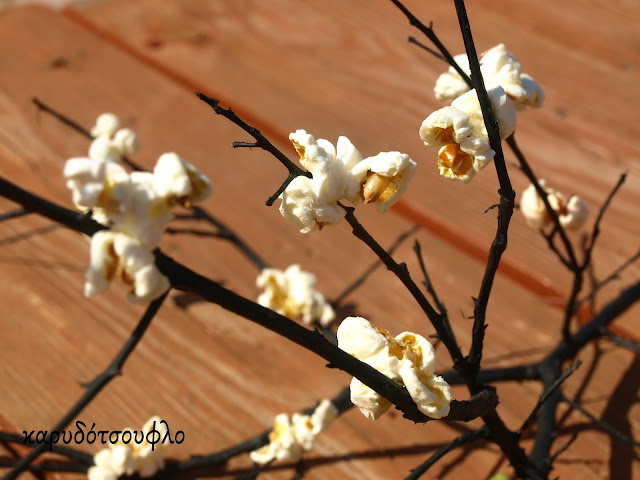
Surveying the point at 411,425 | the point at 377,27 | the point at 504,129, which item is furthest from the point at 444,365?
the point at 377,27

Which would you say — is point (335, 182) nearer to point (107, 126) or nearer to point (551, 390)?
point (551, 390)

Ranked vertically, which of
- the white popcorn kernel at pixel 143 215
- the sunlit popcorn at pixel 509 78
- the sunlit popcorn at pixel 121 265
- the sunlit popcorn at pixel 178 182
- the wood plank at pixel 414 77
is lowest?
the wood plank at pixel 414 77

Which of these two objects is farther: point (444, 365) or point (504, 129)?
point (444, 365)

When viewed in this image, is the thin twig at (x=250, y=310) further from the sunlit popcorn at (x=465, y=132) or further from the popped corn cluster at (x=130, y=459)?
the popped corn cluster at (x=130, y=459)

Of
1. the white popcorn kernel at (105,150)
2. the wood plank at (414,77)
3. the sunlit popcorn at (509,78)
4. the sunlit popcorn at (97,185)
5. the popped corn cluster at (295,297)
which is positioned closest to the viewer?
the sunlit popcorn at (97,185)

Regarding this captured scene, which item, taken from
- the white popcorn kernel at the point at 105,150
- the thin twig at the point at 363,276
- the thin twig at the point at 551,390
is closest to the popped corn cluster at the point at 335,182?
the thin twig at the point at 551,390

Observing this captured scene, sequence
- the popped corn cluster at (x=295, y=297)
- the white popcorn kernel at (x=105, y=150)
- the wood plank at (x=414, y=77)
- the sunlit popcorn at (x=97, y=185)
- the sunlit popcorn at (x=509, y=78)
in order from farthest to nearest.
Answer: the wood plank at (x=414, y=77) → the popped corn cluster at (x=295, y=297) → the white popcorn kernel at (x=105, y=150) → the sunlit popcorn at (x=509, y=78) → the sunlit popcorn at (x=97, y=185)

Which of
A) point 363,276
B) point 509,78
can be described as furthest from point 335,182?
point 363,276

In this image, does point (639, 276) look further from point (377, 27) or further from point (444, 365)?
point (377, 27)
